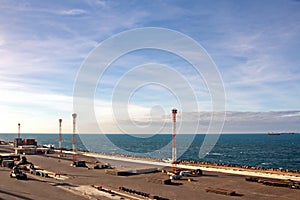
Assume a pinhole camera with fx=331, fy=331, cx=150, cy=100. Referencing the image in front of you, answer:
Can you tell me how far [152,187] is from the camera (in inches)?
2261

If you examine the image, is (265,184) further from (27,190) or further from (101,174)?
(27,190)

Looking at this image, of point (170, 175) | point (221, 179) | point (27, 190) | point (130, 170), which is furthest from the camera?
point (130, 170)

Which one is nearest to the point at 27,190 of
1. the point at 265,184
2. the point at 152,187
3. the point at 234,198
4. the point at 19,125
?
the point at 152,187

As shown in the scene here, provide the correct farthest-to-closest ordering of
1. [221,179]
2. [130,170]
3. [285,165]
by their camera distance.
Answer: [285,165] → [130,170] → [221,179]

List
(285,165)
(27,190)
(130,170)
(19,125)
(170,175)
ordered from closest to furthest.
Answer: (27,190) < (170,175) < (130,170) < (285,165) < (19,125)

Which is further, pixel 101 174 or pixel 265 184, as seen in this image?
pixel 101 174

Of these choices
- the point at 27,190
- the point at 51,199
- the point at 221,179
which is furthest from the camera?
the point at 221,179

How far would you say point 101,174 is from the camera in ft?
243

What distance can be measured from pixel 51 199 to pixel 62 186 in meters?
10.6

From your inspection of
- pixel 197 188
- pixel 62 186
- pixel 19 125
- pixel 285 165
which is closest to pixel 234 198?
pixel 197 188

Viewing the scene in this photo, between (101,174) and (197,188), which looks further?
(101,174)

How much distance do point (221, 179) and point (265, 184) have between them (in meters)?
9.23

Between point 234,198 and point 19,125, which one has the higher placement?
point 19,125

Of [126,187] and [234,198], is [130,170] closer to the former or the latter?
[126,187]
